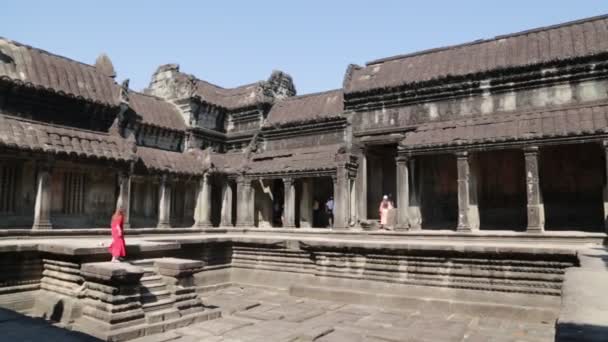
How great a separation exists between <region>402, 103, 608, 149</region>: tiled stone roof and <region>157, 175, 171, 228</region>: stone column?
9.52 metres

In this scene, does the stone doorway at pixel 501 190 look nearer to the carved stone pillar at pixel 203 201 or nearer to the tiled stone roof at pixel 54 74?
the carved stone pillar at pixel 203 201

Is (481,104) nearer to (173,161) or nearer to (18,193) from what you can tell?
(173,161)

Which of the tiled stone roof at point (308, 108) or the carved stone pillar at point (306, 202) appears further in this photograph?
the tiled stone roof at point (308, 108)

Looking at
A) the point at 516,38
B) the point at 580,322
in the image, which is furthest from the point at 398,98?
the point at 580,322

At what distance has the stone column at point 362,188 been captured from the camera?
17547mm

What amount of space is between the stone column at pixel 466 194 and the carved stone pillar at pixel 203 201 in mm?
10411

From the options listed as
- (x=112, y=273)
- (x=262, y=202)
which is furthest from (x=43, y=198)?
(x=262, y=202)

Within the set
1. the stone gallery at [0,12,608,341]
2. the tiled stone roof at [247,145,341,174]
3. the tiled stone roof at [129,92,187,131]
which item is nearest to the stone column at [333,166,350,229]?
the stone gallery at [0,12,608,341]

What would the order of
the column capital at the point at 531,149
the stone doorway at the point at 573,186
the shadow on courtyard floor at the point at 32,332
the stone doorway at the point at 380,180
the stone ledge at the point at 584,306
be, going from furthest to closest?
the stone doorway at the point at 380,180 → the stone doorway at the point at 573,186 → the column capital at the point at 531,149 → the shadow on courtyard floor at the point at 32,332 → the stone ledge at the point at 584,306

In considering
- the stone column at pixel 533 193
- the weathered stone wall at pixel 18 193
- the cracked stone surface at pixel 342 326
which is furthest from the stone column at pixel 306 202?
the weathered stone wall at pixel 18 193

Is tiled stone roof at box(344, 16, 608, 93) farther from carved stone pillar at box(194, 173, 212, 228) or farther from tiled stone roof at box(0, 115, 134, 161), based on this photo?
tiled stone roof at box(0, 115, 134, 161)

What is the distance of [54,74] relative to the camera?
53.4 ft

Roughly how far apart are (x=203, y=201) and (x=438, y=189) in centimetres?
980

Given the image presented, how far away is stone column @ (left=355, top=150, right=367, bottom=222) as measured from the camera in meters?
17.5
